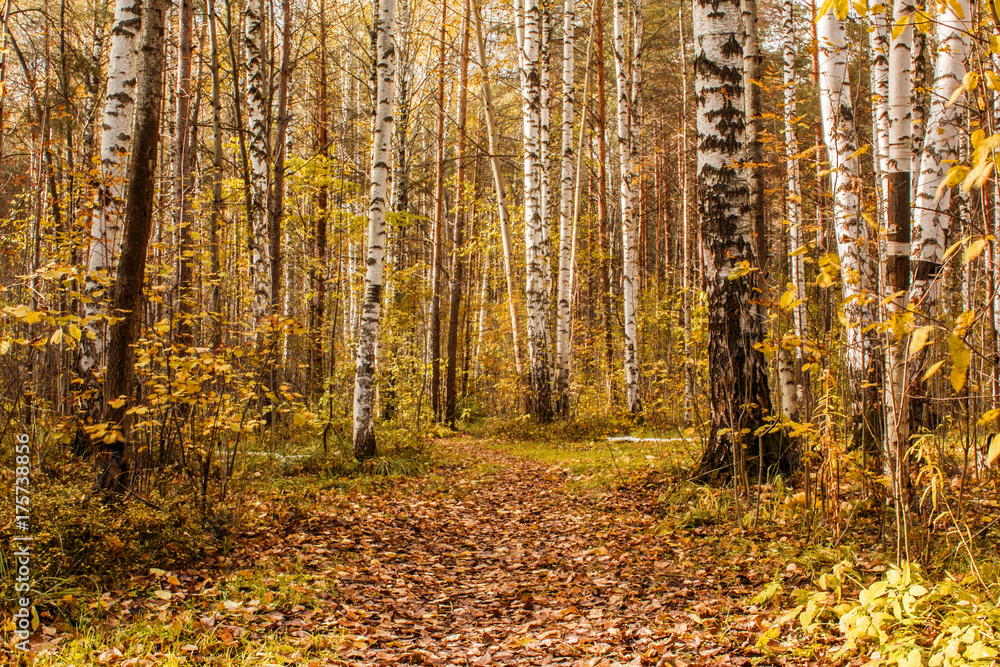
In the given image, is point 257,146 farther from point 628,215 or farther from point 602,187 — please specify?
point 602,187

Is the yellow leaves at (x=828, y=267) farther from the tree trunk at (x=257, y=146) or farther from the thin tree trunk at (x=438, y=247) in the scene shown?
the thin tree trunk at (x=438, y=247)

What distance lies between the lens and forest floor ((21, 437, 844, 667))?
3.14 meters

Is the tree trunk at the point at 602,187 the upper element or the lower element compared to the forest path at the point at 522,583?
upper

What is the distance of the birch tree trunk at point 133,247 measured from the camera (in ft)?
14.2

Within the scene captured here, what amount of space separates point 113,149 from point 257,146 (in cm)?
465

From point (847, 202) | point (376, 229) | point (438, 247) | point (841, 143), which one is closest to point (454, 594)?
point (376, 229)

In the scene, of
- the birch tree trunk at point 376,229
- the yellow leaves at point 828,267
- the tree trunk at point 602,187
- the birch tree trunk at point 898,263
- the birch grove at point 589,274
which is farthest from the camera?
the tree trunk at point 602,187

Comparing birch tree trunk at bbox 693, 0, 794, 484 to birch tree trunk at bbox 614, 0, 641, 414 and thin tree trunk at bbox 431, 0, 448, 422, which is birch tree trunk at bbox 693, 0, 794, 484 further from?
thin tree trunk at bbox 431, 0, 448, 422

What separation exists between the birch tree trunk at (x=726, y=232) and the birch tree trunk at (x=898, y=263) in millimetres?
1210

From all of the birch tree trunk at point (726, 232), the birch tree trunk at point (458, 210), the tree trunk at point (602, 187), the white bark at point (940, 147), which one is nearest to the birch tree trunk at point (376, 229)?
the birch tree trunk at point (726, 232)

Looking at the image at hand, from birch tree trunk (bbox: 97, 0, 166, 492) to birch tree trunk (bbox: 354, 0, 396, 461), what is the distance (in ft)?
11.3

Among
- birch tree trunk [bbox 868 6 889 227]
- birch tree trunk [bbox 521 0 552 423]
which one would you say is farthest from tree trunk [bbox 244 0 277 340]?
birch tree trunk [bbox 868 6 889 227]

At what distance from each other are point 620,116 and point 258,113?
23.2 feet

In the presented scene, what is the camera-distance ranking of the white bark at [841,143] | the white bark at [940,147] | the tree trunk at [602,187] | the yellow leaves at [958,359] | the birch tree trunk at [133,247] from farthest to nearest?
the tree trunk at [602,187], the white bark at [841,143], the white bark at [940,147], the birch tree trunk at [133,247], the yellow leaves at [958,359]
